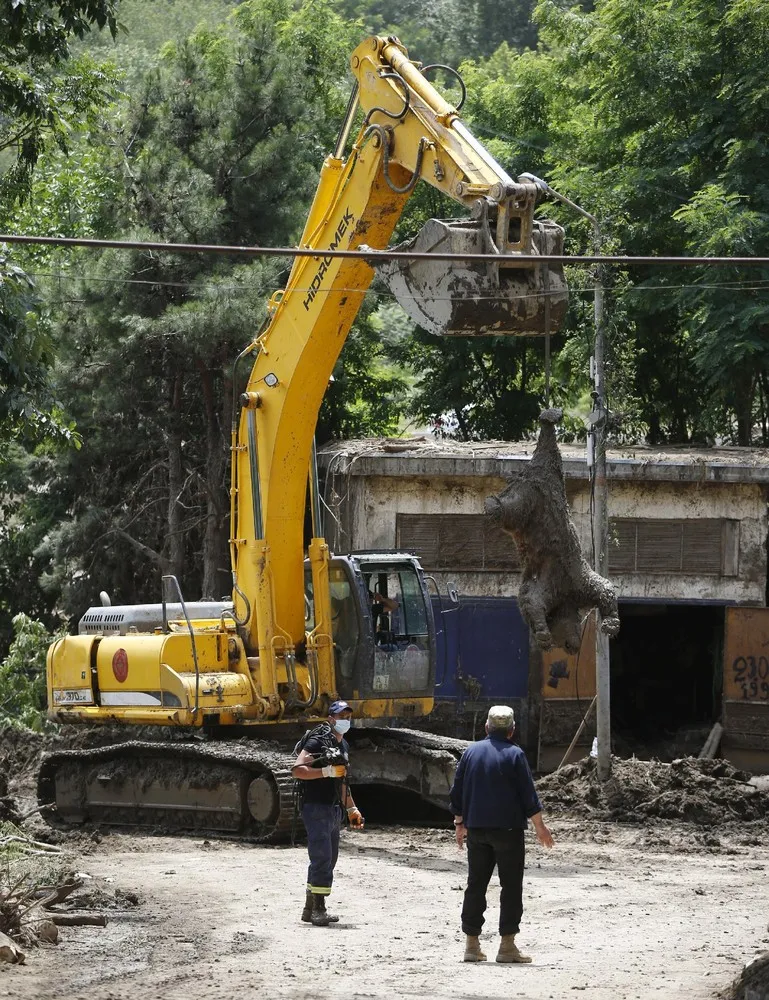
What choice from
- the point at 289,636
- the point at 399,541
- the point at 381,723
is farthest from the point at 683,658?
the point at 289,636

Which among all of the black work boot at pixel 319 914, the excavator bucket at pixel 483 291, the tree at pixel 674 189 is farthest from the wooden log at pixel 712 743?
the excavator bucket at pixel 483 291

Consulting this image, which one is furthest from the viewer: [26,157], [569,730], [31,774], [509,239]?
[569,730]

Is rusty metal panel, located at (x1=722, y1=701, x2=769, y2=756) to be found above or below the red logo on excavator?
below

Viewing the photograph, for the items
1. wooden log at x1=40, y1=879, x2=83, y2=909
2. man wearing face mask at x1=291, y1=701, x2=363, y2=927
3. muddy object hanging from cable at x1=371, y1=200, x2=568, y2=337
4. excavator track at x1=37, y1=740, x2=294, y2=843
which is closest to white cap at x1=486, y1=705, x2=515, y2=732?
man wearing face mask at x1=291, y1=701, x2=363, y2=927

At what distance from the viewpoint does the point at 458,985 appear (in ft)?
30.1

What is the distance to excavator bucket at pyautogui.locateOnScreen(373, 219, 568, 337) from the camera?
10695 mm

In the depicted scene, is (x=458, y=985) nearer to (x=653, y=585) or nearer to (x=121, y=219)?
(x=653, y=585)

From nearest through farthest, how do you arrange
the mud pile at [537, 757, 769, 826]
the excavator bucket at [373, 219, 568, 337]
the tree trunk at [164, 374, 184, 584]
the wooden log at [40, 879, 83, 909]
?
the excavator bucket at [373, 219, 568, 337] < the wooden log at [40, 879, 83, 909] < the mud pile at [537, 757, 769, 826] < the tree trunk at [164, 374, 184, 584]

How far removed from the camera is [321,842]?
11312 millimetres

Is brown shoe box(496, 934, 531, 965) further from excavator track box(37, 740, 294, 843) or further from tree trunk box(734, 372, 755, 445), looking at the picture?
tree trunk box(734, 372, 755, 445)

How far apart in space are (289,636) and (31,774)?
6.53 meters

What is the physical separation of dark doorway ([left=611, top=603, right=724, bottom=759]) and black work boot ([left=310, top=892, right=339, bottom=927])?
1232cm

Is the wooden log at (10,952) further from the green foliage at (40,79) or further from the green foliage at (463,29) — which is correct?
the green foliage at (463,29)

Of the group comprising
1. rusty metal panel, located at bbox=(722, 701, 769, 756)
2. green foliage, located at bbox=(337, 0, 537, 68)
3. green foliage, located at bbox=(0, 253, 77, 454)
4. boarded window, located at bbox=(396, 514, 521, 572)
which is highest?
green foliage, located at bbox=(337, 0, 537, 68)
